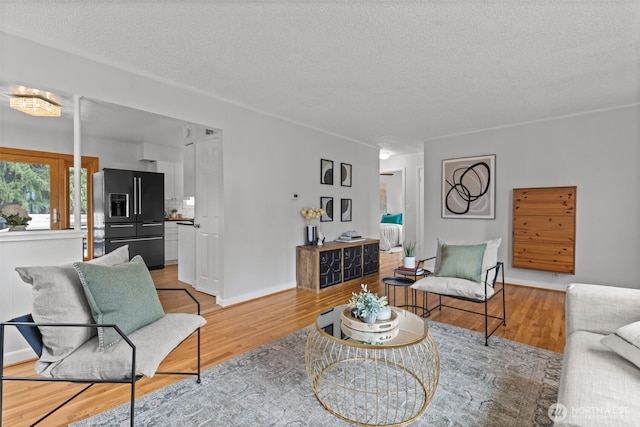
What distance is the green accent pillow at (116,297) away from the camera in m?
1.61

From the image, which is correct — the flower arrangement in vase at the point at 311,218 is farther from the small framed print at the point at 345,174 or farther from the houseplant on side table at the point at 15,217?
the houseplant on side table at the point at 15,217

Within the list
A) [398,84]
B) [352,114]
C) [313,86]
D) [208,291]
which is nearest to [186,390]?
[208,291]

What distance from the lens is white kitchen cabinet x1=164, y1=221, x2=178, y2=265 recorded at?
6.33 meters

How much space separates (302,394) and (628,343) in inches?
67.1

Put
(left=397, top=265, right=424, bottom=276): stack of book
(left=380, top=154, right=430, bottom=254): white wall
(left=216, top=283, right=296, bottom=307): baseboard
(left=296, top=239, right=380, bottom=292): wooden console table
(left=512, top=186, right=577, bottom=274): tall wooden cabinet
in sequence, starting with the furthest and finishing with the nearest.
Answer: (left=380, top=154, right=430, bottom=254): white wall
(left=296, top=239, right=380, bottom=292): wooden console table
(left=512, top=186, right=577, bottom=274): tall wooden cabinet
(left=216, top=283, right=296, bottom=307): baseboard
(left=397, top=265, right=424, bottom=276): stack of book

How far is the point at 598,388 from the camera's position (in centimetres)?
126

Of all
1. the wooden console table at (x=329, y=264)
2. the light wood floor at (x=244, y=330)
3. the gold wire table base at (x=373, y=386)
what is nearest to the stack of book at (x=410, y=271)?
the light wood floor at (x=244, y=330)

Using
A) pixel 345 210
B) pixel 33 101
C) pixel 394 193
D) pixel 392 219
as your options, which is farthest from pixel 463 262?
pixel 394 193

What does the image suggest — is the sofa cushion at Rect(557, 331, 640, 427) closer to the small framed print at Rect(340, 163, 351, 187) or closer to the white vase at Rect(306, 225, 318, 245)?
the white vase at Rect(306, 225, 318, 245)

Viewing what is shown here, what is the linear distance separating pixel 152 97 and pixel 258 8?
1.64m

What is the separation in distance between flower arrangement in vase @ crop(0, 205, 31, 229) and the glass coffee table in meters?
2.53

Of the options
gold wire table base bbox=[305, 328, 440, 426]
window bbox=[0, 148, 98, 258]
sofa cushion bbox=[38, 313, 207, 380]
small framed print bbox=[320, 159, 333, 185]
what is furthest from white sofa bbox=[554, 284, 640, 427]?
window bbox=[0, 148, 98, 258]

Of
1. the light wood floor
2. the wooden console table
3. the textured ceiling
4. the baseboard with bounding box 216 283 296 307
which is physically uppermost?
the textured ceiling

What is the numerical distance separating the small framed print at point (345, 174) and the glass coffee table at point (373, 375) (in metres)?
3.51
